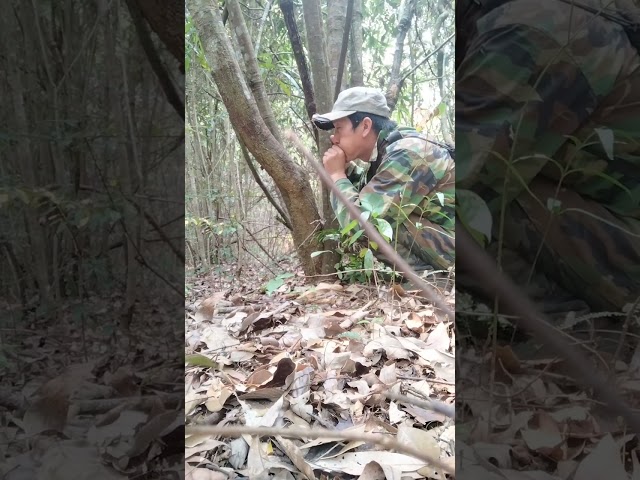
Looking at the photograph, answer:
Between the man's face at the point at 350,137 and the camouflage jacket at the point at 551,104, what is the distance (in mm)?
1636

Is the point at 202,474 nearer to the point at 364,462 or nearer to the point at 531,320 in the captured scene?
the point at 364,462

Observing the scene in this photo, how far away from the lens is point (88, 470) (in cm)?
37

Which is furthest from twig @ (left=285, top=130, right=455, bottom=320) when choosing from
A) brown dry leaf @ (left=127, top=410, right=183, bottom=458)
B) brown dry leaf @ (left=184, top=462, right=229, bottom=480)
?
brown dry leaf @ (left=184, top=462, right=229, bottom=480)

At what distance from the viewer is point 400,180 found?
1.70m

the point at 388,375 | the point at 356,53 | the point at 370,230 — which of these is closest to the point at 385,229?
the point at 388,375

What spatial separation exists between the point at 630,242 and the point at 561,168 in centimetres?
6

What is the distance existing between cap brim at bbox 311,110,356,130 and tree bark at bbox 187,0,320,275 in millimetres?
212

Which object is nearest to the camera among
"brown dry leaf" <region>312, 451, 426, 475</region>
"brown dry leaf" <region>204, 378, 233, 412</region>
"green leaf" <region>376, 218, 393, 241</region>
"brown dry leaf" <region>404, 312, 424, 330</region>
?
"brown dry leaf" <region>312, 451, 426, 475</region>

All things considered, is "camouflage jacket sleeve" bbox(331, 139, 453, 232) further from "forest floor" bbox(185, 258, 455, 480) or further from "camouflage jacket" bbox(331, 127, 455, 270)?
"forest floor" bbox(185, 258, 455, 480)

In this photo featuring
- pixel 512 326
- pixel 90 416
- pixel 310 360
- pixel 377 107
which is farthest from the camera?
pixel 377 107

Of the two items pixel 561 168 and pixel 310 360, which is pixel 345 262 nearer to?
pixel 310 360

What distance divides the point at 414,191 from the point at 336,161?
34 centimetres

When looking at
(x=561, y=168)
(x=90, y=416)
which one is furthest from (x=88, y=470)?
(x=561, y=168)

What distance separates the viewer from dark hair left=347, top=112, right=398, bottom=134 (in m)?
1.88
